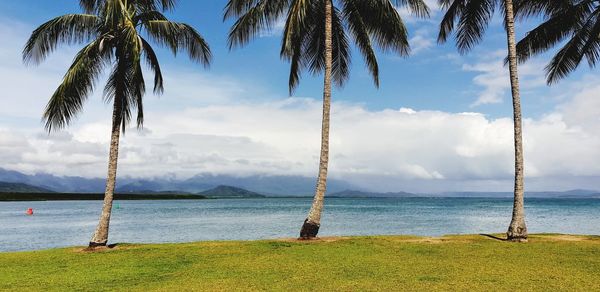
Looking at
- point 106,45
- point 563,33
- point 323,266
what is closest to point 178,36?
point 106,45

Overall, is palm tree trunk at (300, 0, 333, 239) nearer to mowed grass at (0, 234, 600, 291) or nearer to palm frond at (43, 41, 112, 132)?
mowed grass at (0, 234, 600, 291)

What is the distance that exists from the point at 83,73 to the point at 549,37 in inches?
864

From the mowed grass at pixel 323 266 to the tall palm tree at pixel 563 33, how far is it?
10.2 metres

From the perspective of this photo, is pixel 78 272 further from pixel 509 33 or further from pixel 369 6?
pixel 509 33

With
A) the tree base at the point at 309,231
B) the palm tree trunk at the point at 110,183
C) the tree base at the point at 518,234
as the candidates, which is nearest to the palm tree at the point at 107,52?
the palm tree trunk at the point at 110,183

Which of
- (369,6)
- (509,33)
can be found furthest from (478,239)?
(369,6)

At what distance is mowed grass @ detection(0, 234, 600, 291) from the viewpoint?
34.9ft

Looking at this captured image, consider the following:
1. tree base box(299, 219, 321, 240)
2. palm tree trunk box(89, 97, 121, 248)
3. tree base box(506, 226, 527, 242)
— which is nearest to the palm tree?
palm tree trunk box(89, 97, 121, 248)

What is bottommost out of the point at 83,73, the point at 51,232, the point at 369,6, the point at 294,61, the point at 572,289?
the point at 51,232

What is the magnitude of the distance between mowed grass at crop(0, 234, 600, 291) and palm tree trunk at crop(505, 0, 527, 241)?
0.93 metres

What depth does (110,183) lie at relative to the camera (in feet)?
59.4

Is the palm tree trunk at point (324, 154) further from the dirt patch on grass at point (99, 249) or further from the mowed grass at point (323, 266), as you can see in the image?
the dirt patch on grass at point (99, 249)

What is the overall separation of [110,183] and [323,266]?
9937mm

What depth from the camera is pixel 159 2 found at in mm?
19562
